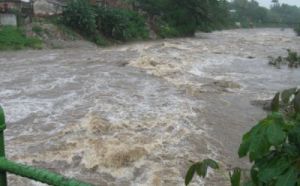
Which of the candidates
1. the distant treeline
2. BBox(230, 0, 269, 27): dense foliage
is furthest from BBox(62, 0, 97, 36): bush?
BBox(230, 0, 269, 27): dense foliage

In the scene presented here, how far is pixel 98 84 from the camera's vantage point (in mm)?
11484

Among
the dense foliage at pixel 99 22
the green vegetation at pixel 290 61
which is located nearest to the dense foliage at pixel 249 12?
the dense foliage at pixel 99 22

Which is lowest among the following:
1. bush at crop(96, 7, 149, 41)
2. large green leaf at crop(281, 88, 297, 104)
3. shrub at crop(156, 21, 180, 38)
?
shrub at crop(156, 21, 180, 38)

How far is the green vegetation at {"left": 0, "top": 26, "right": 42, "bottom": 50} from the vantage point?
17.2m

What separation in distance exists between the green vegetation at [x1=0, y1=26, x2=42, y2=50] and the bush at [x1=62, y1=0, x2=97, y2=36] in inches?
109

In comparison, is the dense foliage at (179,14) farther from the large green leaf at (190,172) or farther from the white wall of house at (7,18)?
the large green leaf at (190,172)

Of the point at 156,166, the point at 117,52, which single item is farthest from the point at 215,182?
the point at 117,52

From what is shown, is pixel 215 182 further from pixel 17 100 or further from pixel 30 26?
pixel 30 26

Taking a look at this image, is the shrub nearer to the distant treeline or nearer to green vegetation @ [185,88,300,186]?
the distant treeline

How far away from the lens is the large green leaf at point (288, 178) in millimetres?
1221

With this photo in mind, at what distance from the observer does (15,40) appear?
17.6 meters

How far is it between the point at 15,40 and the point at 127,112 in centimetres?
1003

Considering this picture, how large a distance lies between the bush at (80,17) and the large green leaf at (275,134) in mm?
19628

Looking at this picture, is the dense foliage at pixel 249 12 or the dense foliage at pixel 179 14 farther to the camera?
the dense foliage at pixel 249 12
